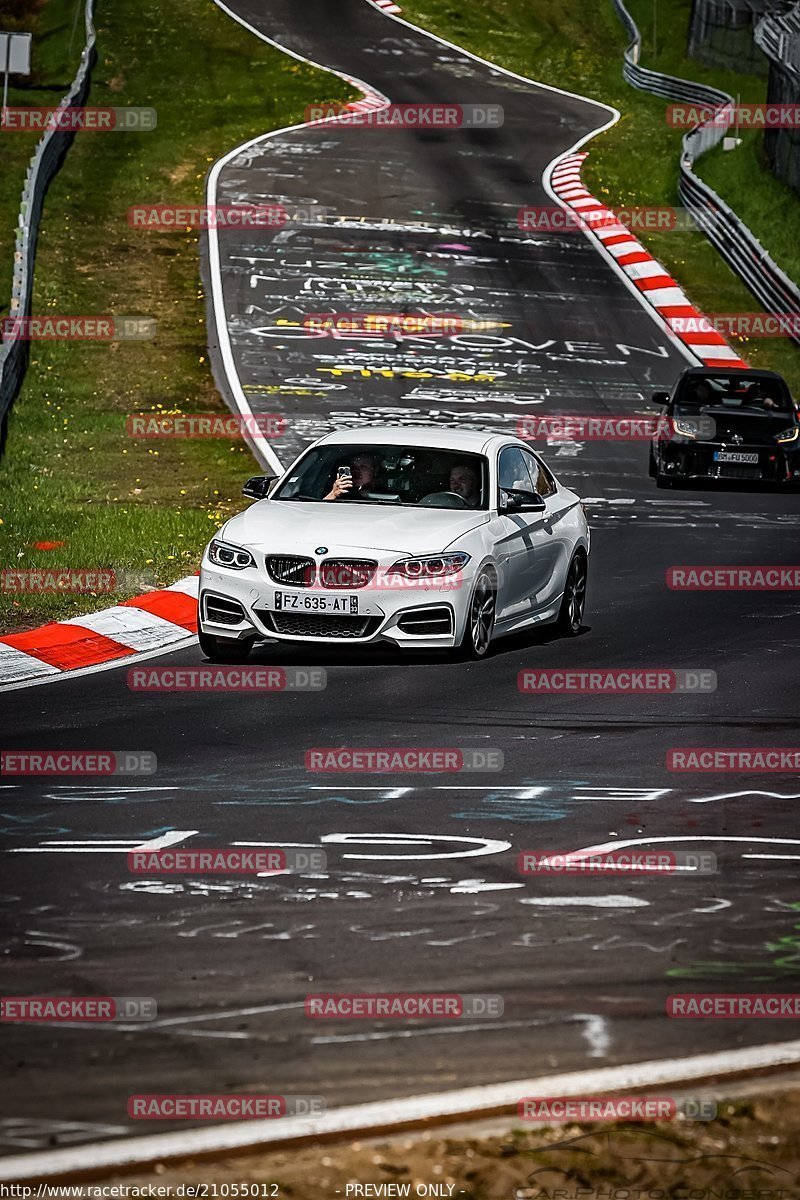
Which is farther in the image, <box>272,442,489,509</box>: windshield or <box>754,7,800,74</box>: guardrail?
<box>754,7,800,74</box>: guardrail

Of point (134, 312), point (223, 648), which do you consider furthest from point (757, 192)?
point (223, 648)

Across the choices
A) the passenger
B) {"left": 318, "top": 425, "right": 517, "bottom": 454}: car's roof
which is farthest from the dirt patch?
the passenger

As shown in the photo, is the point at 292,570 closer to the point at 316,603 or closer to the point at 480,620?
the point at 316,603

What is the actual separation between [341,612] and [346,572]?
0.26m

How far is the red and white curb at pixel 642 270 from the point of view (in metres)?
30.5

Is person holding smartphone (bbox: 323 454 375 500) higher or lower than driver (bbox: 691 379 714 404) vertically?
higher

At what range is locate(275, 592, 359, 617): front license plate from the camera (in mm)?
12781

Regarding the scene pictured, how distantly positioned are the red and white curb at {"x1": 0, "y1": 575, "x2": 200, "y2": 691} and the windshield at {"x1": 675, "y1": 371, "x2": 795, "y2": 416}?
371 inches

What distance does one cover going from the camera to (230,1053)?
619cm

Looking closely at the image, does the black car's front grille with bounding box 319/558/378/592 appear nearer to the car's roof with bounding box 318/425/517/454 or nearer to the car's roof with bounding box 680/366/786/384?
the car's roof with bounding box 318/425/517/454

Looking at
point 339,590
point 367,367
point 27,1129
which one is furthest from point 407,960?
point 367,367

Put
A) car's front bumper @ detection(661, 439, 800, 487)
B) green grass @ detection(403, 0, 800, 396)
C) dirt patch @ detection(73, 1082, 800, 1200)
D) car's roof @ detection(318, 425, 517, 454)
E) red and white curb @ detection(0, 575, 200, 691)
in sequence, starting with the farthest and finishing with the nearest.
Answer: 1. green grass @ detection(403, 0, 800, 396)
2. car's front bumper @ detection(661, 439, 800, 487)
3. car's roof @ detection(318, 425, 517, 454)
4. red and white curb @ detection(0, 575, 200, 691)
5. dirt patch @ detection(73, 1082, 800, 1200)

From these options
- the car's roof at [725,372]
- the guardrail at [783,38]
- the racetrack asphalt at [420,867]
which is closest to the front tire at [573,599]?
the racetrack asphalt at [420,867]

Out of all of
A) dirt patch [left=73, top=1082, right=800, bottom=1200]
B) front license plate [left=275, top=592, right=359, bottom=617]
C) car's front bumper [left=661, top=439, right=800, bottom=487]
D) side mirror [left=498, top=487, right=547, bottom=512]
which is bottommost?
car's front bumper [left=661, top=439, right=800, bottom=487]
